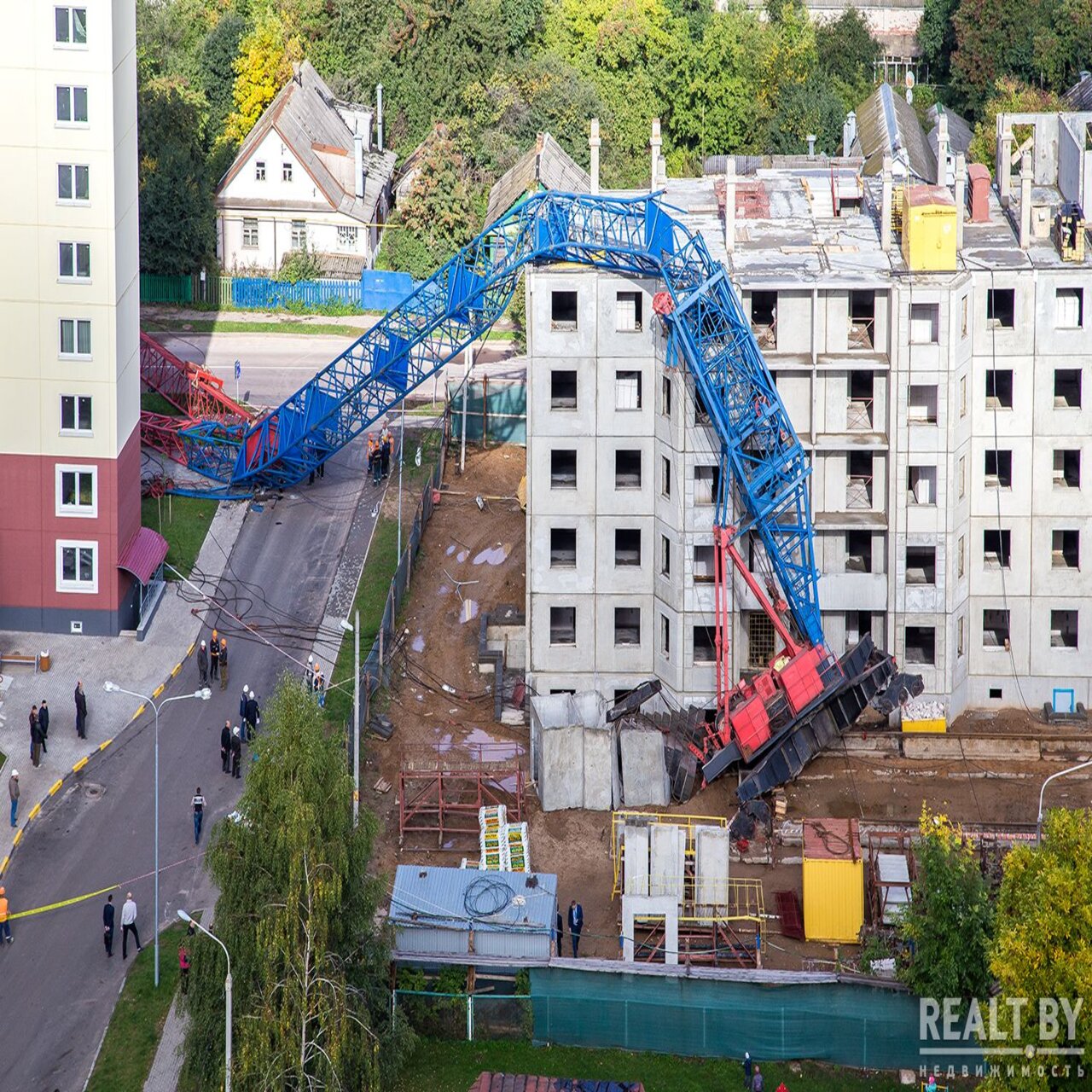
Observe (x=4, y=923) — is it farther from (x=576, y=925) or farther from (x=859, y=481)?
(x=859, y=481)

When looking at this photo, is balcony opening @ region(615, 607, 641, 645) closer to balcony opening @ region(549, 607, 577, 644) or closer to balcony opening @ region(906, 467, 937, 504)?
balcony opening @ region(549, 607, 577, 644)

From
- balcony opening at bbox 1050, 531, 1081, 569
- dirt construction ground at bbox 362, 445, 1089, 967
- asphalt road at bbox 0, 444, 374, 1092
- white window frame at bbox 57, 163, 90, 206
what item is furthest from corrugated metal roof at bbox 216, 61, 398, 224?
balcony opening at bbox 1050, 531, 1081, 569

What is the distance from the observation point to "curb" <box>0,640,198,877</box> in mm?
75250

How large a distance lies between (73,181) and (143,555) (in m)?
14.2

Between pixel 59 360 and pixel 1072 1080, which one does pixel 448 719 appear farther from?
pixel 1072 1080

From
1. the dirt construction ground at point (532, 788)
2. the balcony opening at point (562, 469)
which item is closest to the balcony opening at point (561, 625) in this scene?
the dirt construction ground at point (532, 788)

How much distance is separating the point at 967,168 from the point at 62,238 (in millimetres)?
34325

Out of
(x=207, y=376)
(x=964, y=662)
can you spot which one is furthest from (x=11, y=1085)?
(x=207, y=376)

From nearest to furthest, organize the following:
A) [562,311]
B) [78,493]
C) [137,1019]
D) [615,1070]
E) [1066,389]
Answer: [615,1070] → [137,1019] → [562,311] → [1066,389] → [78,493]

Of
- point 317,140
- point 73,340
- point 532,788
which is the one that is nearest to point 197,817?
point 532,788

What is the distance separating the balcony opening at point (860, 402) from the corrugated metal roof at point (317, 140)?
49751mm

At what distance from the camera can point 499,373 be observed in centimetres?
11269

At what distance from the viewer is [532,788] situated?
79.9 meters

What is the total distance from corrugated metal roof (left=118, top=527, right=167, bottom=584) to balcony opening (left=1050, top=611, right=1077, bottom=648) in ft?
109
